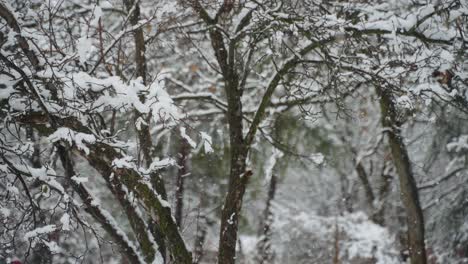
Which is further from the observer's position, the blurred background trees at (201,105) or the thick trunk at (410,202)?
the thick trunk at (410,202)

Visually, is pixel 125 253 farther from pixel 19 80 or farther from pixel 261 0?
pixel 261 0

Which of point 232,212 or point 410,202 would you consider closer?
point 232,212

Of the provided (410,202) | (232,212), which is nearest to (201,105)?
(410,202)

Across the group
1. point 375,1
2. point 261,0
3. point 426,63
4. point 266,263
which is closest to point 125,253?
point 261,0

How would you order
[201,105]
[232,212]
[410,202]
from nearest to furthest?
1. [232,212]
2. [410,202]
3. [201,105]

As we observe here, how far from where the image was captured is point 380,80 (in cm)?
598

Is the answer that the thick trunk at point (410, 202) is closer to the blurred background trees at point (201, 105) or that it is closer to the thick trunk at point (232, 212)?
the blurred background trees at point (201, 105)

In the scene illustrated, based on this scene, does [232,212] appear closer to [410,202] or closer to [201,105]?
[410,202]

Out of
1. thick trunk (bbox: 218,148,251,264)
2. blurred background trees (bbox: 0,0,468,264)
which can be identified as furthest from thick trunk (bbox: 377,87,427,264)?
thick trunk (bbox: 218,148,251,264)

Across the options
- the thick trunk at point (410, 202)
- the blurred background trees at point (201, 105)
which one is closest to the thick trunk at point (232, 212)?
the blurred background trees at point (201, 105)

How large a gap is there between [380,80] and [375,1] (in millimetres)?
2326

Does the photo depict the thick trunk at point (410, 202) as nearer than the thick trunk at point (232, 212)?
No

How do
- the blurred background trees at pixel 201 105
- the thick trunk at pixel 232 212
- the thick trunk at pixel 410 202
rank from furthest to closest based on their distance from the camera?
the thick trunk at pixel 410 202
the thick trunk at pixel 232 212
the blurred background trees at pixel 201 105

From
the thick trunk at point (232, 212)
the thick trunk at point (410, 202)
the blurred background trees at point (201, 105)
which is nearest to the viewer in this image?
the blurred background trees at point (201, 105)
